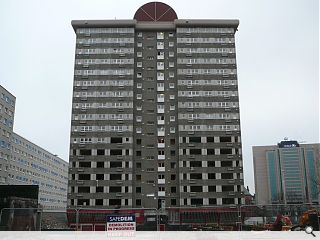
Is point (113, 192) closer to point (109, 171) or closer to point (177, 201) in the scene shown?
point (109, 171)

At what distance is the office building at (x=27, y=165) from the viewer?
102m

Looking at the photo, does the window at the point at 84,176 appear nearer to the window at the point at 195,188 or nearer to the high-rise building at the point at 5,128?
the window at the point at 195,188

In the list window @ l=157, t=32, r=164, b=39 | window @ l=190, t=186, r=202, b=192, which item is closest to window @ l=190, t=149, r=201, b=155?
window @ l=190, t=186, r=202, b=192

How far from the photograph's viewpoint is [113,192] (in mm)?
79938

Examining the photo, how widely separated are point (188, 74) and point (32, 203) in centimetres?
5243

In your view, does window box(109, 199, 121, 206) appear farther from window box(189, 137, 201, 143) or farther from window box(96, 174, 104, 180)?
window box(189, 137, 201, 143)

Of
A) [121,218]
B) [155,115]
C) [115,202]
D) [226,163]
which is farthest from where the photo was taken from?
[155,115]

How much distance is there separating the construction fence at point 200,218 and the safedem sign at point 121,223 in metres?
4.08

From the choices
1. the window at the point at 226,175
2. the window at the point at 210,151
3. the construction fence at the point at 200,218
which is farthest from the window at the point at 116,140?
the construction fence at the point at 200,218

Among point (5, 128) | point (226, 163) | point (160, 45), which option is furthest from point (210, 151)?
point (5, 128)

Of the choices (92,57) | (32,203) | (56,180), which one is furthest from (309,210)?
(56,180)

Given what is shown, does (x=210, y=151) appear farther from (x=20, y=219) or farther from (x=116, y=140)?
(x=20, y=219)

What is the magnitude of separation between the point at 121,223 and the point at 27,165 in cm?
12121

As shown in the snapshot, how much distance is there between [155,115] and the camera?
87.9 meters
